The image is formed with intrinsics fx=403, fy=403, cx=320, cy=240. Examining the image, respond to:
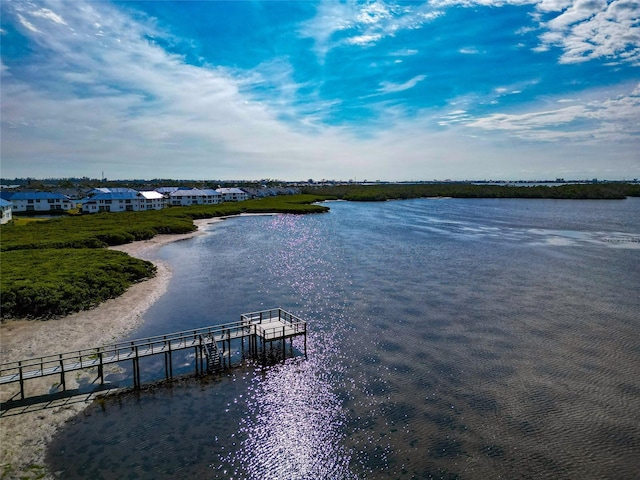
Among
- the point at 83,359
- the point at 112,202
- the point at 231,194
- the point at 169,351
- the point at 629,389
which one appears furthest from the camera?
the point at 231,194

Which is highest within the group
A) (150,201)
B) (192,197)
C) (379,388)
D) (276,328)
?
(192,197)

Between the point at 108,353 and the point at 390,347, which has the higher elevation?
the point at 108,353

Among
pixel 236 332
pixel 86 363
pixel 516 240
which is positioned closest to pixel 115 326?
pixel 86 363

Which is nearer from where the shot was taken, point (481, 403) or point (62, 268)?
point (481, 403)

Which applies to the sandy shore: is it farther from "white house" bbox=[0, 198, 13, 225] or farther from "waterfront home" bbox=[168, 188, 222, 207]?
"waterfront home" bbox=[168, 188, 222, 207]

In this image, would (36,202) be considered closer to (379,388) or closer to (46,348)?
(46,348)

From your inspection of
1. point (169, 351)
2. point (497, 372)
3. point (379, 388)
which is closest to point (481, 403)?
point (497, 372)

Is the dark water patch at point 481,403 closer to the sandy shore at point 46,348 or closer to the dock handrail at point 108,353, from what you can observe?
the dock handrail at point 108,353

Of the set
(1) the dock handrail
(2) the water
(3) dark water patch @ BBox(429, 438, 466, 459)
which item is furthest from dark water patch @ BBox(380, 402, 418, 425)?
(1) the dock handrail
